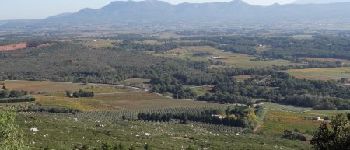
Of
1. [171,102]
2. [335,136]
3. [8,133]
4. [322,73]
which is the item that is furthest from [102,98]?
[335,136]

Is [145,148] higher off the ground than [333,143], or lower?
lower

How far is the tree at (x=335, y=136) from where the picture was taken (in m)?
45.3

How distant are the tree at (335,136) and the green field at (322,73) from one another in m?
115

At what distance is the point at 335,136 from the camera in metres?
46.0

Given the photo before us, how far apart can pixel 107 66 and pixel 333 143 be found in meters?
149

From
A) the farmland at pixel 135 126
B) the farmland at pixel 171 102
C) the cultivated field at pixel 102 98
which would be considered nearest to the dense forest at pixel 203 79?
the farmland at pixel 171 102

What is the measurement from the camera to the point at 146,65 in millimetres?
194750

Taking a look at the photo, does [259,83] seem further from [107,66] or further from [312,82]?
[107,66]

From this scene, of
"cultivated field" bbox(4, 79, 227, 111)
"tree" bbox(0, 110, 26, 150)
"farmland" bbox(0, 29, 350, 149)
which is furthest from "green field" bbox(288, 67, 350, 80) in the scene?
"tree" bbox(0, 110, 26, 150)

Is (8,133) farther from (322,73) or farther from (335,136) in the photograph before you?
(322,73)

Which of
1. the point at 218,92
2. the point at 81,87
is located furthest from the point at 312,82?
the point at 81,87

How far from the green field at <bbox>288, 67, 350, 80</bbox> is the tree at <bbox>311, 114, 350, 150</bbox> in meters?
115

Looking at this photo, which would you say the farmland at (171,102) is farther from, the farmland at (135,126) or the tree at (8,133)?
the tree at (8,133)

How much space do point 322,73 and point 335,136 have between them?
129m
